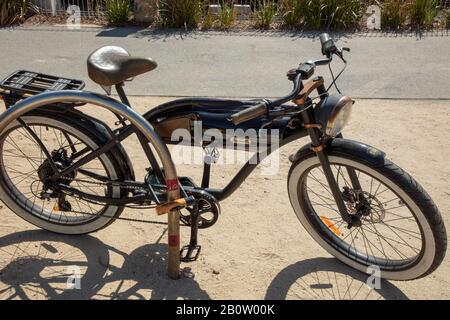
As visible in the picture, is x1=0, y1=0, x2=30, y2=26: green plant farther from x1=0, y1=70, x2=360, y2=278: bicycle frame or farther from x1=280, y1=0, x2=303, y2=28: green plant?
x1=0, y1=70, x2=360, y2=278: bicycle frame

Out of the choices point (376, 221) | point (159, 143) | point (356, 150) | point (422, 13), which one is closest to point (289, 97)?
point (356, 150)

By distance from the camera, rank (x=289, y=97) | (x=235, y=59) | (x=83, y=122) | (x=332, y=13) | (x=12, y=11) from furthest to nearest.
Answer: (x=12, y=11), (x=332, y=13), (x=235, y=59), (x=83, y=122), (x=289, y=97)

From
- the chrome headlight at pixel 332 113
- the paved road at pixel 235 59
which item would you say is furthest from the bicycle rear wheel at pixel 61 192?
the paved road at pixel 235 59

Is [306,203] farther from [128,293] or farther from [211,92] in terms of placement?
[211,92]

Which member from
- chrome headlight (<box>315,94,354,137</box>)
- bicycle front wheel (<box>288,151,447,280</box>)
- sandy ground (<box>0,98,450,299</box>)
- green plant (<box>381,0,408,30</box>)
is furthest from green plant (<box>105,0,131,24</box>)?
chrome headlight (<box>315,94,354,137</box>)

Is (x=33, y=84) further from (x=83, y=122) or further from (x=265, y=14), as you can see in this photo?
(x=265, y=14)

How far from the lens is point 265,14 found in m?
8.12

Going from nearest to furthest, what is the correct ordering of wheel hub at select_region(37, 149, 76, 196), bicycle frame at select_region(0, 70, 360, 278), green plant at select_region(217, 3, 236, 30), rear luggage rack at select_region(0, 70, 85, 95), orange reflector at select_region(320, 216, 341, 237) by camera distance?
bicycle frame at select_region(0, 70, 360, 278) → rear luggage rack at select_region(0, 70, 85, 95) → wheel hub at select_region(37, 149, 76, 196) → orange reflector at select_region(320, 216, 341, 237) → green plant at select_region(217, 3, 236, 30)

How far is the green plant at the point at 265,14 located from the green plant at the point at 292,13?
0.60 feet

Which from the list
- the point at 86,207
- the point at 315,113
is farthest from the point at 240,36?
the point at 315,113

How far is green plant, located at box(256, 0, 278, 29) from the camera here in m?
8.13

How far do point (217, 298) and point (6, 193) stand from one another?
143cm

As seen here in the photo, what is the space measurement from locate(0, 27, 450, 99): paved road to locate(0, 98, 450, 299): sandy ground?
2.10m

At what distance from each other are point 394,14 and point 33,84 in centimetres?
619
